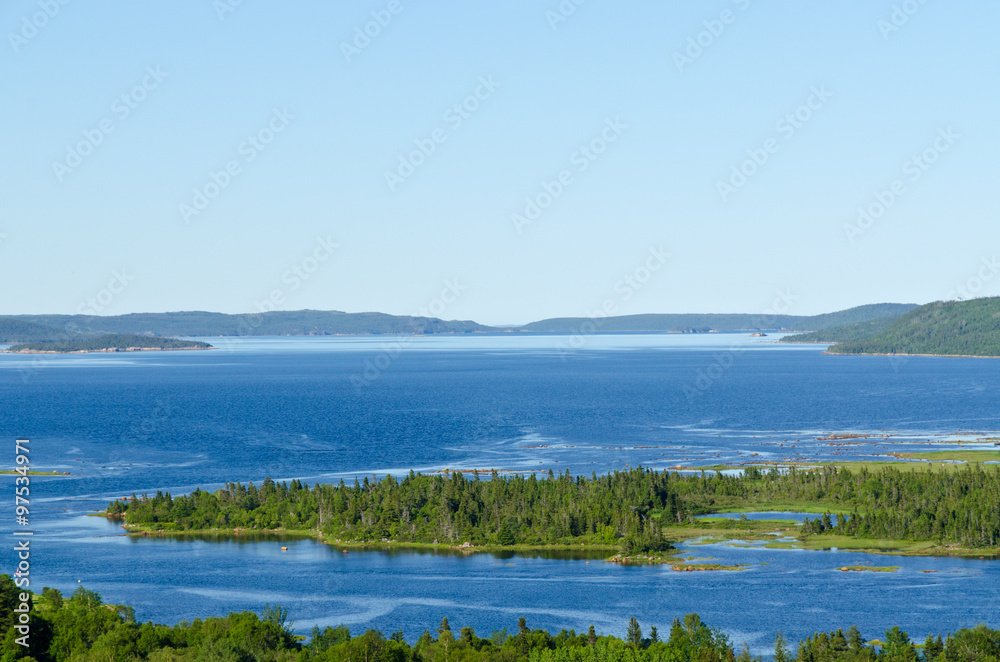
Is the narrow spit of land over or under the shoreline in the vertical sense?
over

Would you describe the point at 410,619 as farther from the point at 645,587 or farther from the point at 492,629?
the point at 645,587

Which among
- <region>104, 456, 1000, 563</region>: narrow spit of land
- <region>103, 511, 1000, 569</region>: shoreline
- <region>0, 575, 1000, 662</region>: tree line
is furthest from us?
<region>104, 456, 1000, 563</region>: narrow spit of land

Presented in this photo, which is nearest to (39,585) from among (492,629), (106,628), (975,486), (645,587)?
(106,628)

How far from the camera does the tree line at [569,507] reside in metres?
121

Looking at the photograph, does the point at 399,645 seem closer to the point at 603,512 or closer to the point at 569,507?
the point at 569,507

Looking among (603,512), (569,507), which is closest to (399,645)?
(569,507)

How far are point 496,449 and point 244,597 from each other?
86.7 meters

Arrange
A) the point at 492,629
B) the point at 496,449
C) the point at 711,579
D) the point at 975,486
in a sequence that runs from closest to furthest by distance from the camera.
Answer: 1. the point at 492,629
2. the point at 711,579
3. the point at 975,486
4. the point at 496,449

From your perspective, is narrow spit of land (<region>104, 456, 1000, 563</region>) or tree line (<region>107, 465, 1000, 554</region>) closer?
narrow spit of land (<region>104, 456, 1000, 563</region>)

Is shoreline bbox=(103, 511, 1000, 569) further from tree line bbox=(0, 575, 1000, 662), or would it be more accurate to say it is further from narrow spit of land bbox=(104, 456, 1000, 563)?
tree line bbox=(0, 575, 1000, 662)

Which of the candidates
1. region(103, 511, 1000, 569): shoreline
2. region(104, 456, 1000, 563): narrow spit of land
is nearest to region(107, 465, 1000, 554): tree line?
region(104, 456, 1000, 563): narrow spit of land

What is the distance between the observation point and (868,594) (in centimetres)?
9594

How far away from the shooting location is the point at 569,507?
124 metres

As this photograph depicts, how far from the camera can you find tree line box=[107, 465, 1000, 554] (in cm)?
12069
